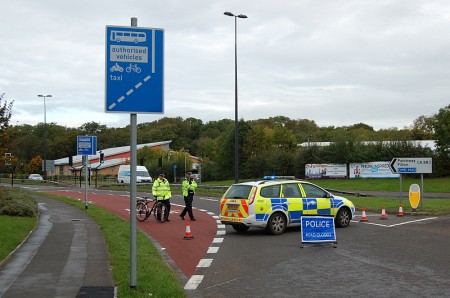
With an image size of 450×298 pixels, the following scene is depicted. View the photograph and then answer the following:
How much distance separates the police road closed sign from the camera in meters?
12.5

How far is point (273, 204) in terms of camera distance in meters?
15.1

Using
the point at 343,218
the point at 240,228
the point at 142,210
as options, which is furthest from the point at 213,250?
the point at 142,210

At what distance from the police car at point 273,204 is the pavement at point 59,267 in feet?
12.5

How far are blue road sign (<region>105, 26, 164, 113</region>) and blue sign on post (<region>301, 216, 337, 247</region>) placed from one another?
6.62m

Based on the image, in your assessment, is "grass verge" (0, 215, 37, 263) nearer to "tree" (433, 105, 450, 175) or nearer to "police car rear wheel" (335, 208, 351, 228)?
"police car rear wheel" (335, 208, 351, 228)

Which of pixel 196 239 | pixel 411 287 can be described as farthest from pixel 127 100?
pixel 196 239

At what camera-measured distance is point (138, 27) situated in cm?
687

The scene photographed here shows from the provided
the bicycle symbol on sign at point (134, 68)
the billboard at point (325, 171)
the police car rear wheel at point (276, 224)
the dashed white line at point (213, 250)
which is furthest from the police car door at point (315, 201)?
the billboard at point (325, 171)

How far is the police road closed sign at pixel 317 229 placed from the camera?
1248 cm

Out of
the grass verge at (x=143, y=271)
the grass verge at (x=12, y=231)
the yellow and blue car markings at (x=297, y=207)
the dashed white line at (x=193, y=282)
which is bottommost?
the dashed white line at (x=193, y=282)

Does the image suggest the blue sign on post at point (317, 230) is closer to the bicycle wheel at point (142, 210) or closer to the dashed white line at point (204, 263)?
the dashed white line at point (204, 263)

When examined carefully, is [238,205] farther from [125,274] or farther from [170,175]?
Answer: [170,175]

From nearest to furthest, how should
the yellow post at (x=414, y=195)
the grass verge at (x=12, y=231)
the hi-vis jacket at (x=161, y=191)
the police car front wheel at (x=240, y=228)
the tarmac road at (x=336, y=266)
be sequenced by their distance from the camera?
the tarmac road at (x=336, y=266), the grass verge at (x=12, y=231), the police car front wheel at (x=240, y=228), the hi-vis jacket at (x=161, y=191), the yellow post at (x=414, y=195)

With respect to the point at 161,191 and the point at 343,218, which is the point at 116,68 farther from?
the point at 161,191
